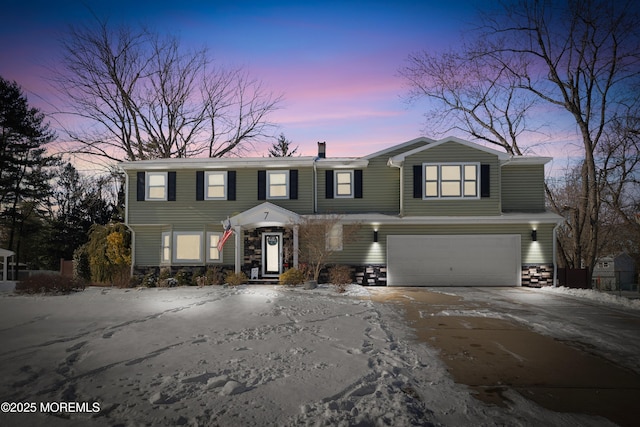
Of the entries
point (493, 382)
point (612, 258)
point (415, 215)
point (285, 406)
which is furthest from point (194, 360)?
point (612, 258)

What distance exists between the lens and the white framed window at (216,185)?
60.0ft

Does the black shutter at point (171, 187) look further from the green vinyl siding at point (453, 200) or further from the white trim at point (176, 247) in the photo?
the green vinyl siding at point (453, 200)

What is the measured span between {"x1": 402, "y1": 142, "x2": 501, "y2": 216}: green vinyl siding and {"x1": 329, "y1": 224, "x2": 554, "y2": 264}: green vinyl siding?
0.71m

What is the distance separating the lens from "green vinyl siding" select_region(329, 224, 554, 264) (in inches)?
661

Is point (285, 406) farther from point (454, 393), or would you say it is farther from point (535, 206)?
point (535, 206)

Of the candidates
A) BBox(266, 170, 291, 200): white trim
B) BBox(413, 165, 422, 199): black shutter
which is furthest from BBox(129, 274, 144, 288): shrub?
BBox(413, 165, 422, 199): black shutter

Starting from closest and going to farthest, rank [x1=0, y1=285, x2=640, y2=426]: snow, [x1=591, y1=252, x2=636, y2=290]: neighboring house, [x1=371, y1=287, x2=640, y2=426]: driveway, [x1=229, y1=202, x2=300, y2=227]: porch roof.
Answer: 1. [x1=0, y1=285, x2=640, y2=426]: snow
2. [x1=371, y1=287, x2=640, y2=426]: driveway
3. [x1=229, y1=202, x2=300, y2=227]: porch roof
4. [x1=591, y1=252, x2=636, y2=290]: neighboring house

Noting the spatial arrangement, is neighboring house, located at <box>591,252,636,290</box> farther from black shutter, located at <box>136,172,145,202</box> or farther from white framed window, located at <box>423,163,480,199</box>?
black shutter, located at <box>136,172,145,202</box>

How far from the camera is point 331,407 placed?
13.3 ft

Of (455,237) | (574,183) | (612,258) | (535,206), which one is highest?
(574,183)

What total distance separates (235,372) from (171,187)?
14908mm

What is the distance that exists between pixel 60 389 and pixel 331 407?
10.1ft

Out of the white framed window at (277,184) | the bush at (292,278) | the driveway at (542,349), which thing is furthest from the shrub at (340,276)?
the driveway at (542,349)

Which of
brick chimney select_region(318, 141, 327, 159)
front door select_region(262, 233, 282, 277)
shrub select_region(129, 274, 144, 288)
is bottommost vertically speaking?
shrub select_region(129, 274, 144, 288)
